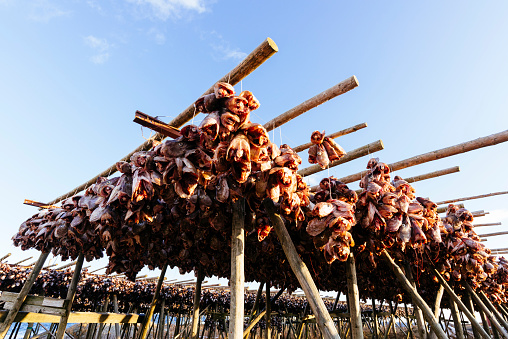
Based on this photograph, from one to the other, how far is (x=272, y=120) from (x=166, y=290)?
16122mm

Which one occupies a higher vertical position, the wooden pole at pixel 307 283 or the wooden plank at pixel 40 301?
the wooden pole at pixel 307 283

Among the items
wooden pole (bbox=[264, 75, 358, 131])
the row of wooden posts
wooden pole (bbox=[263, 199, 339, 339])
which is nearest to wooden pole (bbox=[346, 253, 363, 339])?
the row of wooden posts

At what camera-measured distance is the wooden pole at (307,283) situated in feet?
6.84

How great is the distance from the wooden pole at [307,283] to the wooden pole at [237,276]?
0.30 meters

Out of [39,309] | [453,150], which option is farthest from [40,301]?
[453,150]

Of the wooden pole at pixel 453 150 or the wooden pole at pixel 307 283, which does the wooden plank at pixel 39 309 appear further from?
the wooden pole at pixel 453 150

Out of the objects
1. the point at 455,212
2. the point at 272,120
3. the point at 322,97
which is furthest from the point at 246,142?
the point at 455,212

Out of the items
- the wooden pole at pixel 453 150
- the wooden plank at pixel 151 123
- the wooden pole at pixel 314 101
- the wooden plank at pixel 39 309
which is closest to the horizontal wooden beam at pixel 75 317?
the wooden plank at pixel 39 309

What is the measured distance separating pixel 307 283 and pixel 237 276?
58cm

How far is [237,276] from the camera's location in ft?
7.34

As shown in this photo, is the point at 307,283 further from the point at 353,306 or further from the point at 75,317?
the point at 75,317

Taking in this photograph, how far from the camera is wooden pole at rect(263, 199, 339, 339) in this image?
6.84 feet

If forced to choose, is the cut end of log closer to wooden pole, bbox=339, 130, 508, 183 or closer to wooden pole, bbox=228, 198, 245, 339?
wooden pole, bbox=228, 198, 245, 339

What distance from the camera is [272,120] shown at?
3477mm
